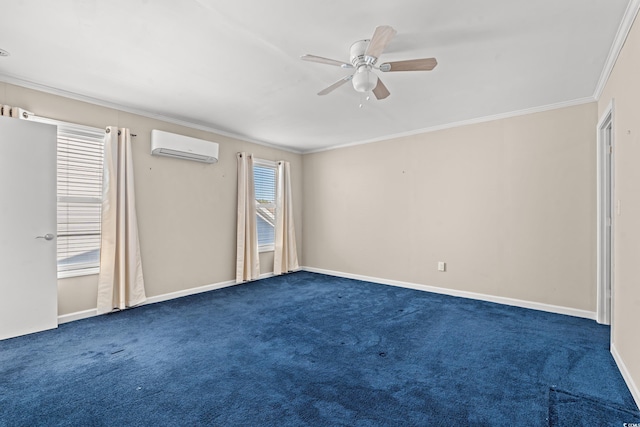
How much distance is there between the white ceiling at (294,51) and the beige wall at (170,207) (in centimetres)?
20

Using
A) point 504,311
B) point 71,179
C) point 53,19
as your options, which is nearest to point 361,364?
point 504,311

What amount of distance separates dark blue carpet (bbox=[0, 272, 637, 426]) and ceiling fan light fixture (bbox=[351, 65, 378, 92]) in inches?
88.6

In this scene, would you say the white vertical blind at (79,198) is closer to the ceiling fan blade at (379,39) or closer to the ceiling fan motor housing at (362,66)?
the ceiling fan motor housing at (362,66)

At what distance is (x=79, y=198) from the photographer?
3.50 metres

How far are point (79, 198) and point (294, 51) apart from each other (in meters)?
2.95

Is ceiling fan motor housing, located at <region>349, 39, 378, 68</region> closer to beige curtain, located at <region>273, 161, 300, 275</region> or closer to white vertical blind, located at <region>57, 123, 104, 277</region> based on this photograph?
white vertical blind, located at <region>57, 123, 104, 277</region>

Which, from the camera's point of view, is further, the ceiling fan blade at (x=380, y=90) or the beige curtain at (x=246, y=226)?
the beige curtain at (x=246, y=226)

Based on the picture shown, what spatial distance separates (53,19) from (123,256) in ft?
8.16

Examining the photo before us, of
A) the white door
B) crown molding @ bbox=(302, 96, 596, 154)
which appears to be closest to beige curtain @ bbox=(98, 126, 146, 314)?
the white door

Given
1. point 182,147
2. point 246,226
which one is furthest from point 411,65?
point 246,226

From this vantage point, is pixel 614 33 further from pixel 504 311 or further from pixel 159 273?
pixel 159 273

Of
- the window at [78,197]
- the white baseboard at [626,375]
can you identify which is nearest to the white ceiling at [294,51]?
the window at [78,197]

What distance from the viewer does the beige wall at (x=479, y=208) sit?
141 inches

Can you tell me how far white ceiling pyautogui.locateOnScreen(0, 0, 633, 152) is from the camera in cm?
202
